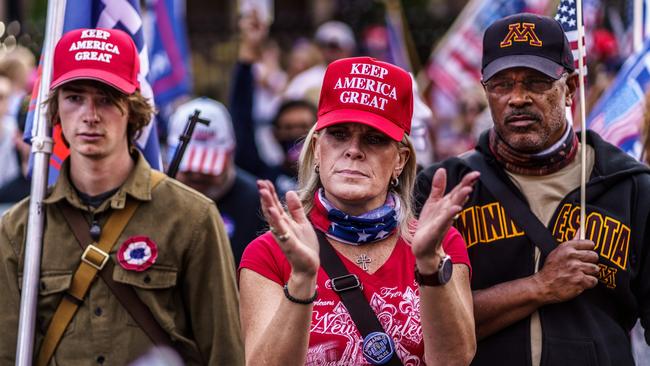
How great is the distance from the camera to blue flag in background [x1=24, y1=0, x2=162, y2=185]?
676 cm

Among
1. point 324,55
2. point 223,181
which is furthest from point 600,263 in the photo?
point 324,55

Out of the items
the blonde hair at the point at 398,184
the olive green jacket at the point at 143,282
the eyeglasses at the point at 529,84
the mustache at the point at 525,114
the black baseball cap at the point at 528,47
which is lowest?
the olive green jacket at the point at 143,282

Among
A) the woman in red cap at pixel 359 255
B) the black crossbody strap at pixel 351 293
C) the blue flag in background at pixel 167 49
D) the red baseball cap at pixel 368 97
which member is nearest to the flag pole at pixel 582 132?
the woman in red cap at pixel 359 255

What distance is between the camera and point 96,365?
5.84m

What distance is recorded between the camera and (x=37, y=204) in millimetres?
6074

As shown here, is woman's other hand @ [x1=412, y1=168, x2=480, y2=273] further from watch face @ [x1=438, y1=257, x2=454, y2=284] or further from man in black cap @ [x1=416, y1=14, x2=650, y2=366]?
man in black cap @ [x1=416, y1=14, x2=650, y2=366]

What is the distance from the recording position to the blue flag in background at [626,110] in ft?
24.9

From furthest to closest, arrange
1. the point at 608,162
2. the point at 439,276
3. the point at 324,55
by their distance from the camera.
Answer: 1. the point at 324,55
2. the point at 608,162
3. the point at 439,276

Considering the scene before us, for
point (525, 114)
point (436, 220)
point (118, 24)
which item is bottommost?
point (436, 220)

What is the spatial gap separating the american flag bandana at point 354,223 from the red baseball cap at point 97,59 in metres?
1.52

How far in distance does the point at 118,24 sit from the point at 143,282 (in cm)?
171

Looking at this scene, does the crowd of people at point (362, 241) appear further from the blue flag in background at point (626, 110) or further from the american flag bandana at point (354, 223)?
the blue flag in background at point (626, 110)

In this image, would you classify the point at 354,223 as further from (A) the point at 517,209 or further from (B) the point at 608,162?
(B) the point at 608,162

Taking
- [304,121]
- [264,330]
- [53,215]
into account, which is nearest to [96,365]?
[53,215]
